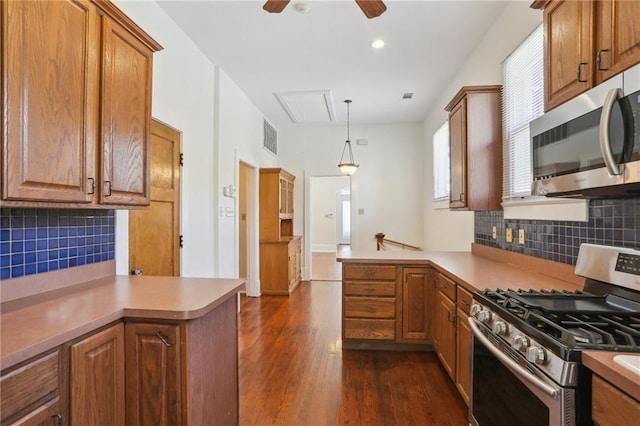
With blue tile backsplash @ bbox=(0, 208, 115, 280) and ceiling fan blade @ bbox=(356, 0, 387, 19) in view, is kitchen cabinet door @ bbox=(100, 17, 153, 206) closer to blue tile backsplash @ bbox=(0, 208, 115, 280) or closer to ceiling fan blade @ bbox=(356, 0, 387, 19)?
blue tile backsplash @ bbox=(0, 208, 115, 280)

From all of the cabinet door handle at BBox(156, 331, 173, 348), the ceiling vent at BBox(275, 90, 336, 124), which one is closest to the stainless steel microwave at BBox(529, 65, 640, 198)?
the cabinet door handle at BBox(156, 331, 173, 348)

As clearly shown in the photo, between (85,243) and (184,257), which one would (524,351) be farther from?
(184,257)

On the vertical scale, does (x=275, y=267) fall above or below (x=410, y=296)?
below

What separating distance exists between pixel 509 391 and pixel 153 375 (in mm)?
1485

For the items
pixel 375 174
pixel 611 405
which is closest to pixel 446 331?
pixel 611 405

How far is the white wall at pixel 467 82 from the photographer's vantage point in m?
2.59

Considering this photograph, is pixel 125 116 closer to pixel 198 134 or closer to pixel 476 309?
pixel 198 134

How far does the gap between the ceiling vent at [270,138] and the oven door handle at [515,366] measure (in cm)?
474

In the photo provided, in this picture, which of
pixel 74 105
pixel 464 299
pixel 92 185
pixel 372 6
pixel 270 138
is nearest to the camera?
pixel 74 105

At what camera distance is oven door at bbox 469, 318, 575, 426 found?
3.41 feet

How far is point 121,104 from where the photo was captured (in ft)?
5.70

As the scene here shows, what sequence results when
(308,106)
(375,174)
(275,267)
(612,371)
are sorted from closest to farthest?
1. (612,371)
2. (308,106)
3. (275,267)
4. (375,174)

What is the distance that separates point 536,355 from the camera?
1127 millimetres

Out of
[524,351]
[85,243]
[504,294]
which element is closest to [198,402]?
[85,243]
